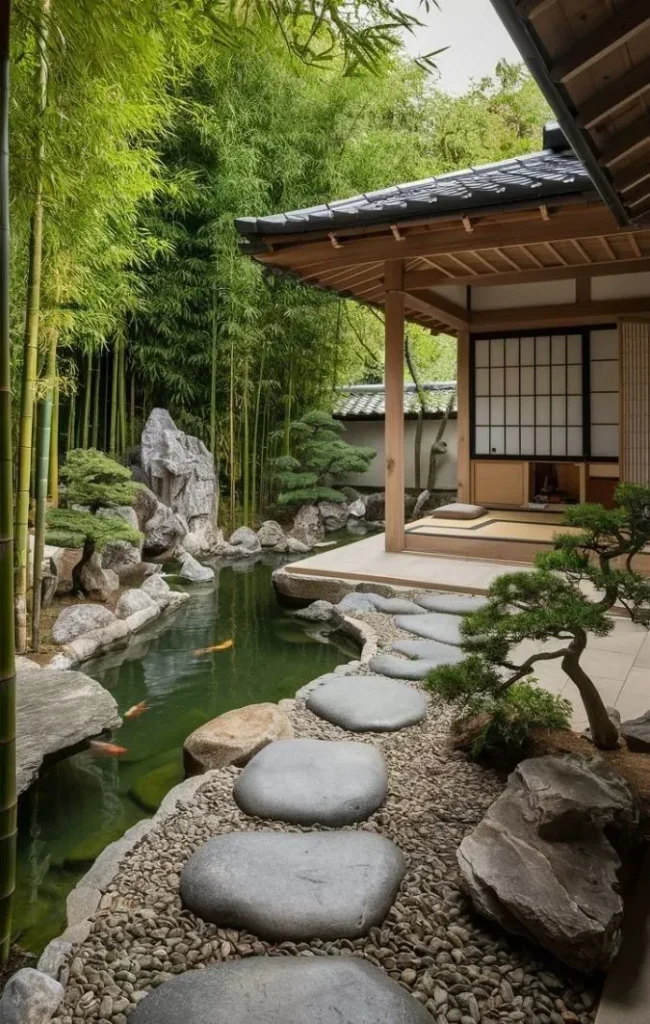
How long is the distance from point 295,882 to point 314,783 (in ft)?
2.00

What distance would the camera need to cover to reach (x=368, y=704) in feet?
12.1

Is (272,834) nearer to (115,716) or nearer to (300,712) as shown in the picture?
(300,712)

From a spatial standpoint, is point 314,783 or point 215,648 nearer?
point 314,783

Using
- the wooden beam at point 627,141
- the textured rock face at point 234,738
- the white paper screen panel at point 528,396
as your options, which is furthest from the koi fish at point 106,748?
the white paper screen panel at point 528,396

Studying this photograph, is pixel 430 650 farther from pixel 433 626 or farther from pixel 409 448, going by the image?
pixel 409 448

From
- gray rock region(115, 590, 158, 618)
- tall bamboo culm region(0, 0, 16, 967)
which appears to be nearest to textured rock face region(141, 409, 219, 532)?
gray rock region(115, 590, 158, 618)

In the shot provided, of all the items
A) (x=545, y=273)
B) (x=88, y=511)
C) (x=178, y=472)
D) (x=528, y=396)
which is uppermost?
(x=545, y=273)

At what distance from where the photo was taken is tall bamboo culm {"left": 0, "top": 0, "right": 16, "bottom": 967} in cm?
190

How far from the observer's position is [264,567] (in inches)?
388

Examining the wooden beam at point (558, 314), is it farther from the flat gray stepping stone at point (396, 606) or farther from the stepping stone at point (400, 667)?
the stepping stone at point (400, 667)

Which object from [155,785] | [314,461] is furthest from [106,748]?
[314,461]

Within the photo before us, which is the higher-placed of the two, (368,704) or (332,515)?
(332,515)

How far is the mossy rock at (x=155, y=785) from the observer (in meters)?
3.47

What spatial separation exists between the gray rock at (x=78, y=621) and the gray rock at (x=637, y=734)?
438cm
